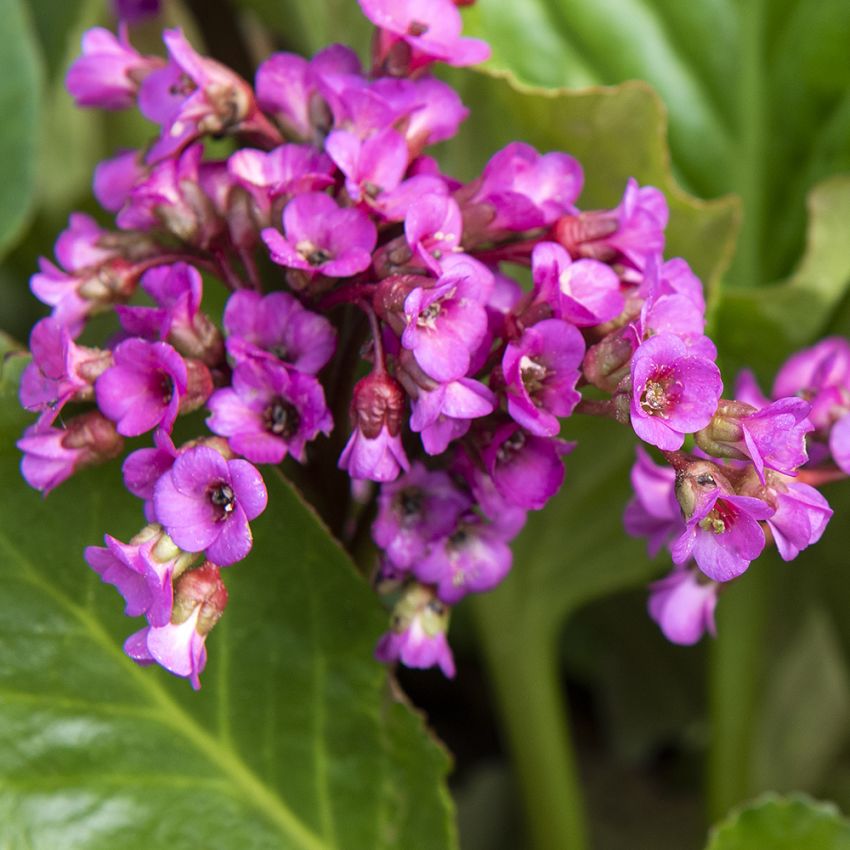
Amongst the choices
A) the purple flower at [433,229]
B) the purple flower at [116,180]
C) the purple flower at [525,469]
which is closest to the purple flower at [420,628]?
the purple flower at [525,469]

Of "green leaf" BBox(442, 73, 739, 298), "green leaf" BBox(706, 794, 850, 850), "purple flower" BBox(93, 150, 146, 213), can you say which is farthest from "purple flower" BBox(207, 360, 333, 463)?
"green leaf" BBox(706, 794, 850, 850)

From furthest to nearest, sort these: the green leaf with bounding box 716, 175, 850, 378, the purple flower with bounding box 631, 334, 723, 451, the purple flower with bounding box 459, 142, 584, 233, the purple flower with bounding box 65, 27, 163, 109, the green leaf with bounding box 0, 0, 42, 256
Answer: the green leaf with bounding box 0, 0, 42, 256
the green leaf with bounding box 716, 175, 850, 378
the purple flower with bounding box 65, 27, 163, 109
the purple flower with bounding box 459, 142, 584, 233
the purple flower with bounding box 631, 334, 723, 451

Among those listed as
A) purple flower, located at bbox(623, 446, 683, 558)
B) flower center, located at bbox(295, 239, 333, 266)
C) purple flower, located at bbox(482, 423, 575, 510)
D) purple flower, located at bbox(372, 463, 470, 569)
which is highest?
flower center, located at bbox(295, 239, 333, 266)

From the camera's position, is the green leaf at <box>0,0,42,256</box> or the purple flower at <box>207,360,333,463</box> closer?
the purple flower at <box>207,360,333,463</box>

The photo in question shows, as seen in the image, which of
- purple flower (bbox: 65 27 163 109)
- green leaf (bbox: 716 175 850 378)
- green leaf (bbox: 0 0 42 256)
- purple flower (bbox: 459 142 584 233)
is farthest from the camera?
green leaf (bbox: 0 0 42 256)

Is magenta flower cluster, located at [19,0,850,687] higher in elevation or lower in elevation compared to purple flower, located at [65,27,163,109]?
lower

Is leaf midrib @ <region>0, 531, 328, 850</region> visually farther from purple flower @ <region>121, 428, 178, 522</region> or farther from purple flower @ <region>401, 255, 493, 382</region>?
purple flower @ <region>401, 255, 493, 382</region>

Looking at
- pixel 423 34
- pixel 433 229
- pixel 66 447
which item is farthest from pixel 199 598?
pixel 423 34

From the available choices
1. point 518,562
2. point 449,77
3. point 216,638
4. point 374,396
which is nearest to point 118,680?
point 216,638
